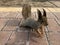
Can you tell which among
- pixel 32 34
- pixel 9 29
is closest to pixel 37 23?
pixel 32 34

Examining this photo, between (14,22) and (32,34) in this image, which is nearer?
(32,34)

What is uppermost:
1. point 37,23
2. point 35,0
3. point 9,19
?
point 37,23

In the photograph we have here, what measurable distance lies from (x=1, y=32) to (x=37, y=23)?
72cm

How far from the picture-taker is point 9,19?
4.16 metres

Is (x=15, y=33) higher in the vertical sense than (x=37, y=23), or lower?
lower

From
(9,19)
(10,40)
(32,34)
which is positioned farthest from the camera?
(9,19)

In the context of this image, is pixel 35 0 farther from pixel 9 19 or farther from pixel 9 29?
pixel 9 29

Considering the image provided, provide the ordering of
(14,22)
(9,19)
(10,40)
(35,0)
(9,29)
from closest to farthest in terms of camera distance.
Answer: (10,40), (9,29), (14,22), (9,19), (35,0)

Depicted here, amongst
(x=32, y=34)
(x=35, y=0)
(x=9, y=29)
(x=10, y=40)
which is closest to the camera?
(x=10, y=40)

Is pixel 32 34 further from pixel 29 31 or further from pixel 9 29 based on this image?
pixel 9 29

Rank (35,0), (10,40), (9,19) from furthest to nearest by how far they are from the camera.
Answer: (35,0), (9,19), (10,40)

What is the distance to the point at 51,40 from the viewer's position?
278 centimetres

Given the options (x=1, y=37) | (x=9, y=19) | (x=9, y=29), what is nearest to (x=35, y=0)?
(x=9, y=19)

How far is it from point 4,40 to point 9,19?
4.73ft
